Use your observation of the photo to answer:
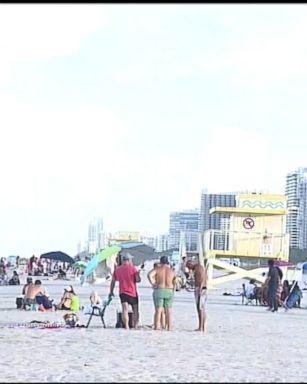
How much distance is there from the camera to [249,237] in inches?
1374

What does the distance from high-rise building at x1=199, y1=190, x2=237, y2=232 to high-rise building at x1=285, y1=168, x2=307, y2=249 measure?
29.7ft

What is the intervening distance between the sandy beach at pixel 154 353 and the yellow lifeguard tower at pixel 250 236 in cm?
1775

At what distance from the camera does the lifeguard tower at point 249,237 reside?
34.7 m

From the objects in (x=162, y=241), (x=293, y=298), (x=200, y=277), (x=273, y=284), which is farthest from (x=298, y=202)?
(x=200, y=277)

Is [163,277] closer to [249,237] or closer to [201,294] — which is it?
[201,294]

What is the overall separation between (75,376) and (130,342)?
360 centimetres

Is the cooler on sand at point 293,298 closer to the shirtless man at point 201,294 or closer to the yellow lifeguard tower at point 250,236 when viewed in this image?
the shirtless man at point 201,294

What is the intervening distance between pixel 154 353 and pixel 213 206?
35.7 meters

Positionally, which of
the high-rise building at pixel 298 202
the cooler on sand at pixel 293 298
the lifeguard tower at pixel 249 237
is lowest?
the cooler on sand at pixel 293 298

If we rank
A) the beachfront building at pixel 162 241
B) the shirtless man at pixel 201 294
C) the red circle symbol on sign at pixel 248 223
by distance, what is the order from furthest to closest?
1. the beachfront building at pixel 162 241
2. the red circle symbol on sign at pixel 248 223
3. the shirtless man at pixel 201 294

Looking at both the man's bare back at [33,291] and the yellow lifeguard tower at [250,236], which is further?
the yellow lifeguard tower at [250,236]

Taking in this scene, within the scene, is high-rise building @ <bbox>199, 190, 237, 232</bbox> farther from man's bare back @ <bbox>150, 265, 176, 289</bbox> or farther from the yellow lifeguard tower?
man's bare back @ <bbox>150, 265, 176, 289</bbox>

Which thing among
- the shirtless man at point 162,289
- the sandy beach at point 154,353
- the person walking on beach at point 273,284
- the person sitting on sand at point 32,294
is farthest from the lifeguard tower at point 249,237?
the shirtless man at point 162,289

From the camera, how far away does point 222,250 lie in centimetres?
3484
